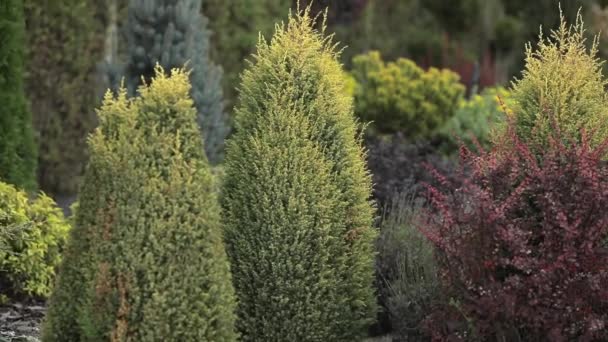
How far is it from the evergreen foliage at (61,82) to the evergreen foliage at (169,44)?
835 mm

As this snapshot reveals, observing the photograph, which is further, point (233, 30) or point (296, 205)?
point (233, 30)

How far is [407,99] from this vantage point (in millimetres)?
12477

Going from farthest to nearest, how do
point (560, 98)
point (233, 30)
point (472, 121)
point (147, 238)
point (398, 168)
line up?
point (233, 30) < point (472, 121) < point (398, 168) < point (560, 98) < point (147, 238)

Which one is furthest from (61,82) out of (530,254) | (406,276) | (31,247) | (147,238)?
(530,254)

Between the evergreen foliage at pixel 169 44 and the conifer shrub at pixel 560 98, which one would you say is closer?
the conifer shrub at pixel 560 98

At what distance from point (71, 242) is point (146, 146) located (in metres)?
0.59

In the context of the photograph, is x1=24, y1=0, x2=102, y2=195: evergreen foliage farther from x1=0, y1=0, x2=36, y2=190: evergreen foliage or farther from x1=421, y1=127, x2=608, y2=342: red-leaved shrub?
x1=421, y1=127, x2=608, y2=342: red-leaved shrub

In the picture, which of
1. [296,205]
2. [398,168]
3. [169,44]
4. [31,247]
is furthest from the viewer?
[169,44]

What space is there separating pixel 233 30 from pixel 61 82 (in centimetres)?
322

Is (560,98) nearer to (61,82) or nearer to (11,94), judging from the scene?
(11,94)

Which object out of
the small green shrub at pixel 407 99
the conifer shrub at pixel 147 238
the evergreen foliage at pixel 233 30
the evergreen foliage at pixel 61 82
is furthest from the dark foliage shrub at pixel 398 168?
the conifer shrub at pixel 147 238

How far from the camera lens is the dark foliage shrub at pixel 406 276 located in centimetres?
572

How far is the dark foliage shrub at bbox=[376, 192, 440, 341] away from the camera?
5.72 meters

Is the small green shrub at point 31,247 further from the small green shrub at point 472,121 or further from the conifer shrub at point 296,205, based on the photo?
the small green shrub at point 472,121
